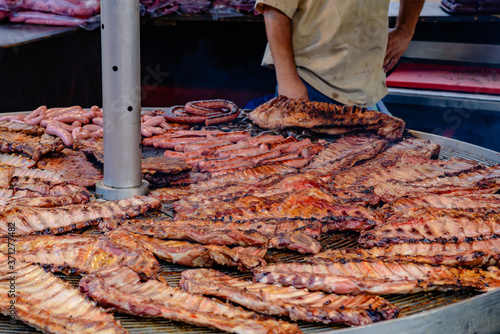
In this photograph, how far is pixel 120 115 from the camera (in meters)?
3.10

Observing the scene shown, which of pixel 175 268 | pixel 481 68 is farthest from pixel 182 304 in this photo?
pixel 481 68

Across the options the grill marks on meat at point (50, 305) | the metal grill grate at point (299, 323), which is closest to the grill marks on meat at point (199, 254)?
the metal grill grate at point (299, 323)

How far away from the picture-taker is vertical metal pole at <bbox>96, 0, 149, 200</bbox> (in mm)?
2961

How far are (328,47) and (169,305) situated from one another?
4507 millimetres

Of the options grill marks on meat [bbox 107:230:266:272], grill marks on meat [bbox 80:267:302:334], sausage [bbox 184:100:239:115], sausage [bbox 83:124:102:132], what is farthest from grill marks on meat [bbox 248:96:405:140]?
grill marks on meat [bbox 80:267:302:334]

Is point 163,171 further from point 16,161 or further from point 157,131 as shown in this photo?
point 157,131

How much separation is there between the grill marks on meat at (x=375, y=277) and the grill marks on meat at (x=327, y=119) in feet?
8.38

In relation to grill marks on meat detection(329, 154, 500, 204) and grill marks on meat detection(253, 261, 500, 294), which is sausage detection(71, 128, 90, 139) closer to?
grill marks on meat detection(329, 154, 500, 204)

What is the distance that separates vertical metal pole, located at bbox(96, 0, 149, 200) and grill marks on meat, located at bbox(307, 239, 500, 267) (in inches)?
52.4

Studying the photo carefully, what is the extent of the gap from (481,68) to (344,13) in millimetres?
4243

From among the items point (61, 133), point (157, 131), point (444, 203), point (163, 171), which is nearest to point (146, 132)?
point (157, 131)

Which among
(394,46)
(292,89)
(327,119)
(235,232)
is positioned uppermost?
(394,46)

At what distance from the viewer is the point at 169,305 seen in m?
2.13

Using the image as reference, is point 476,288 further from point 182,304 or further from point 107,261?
point 107,261
